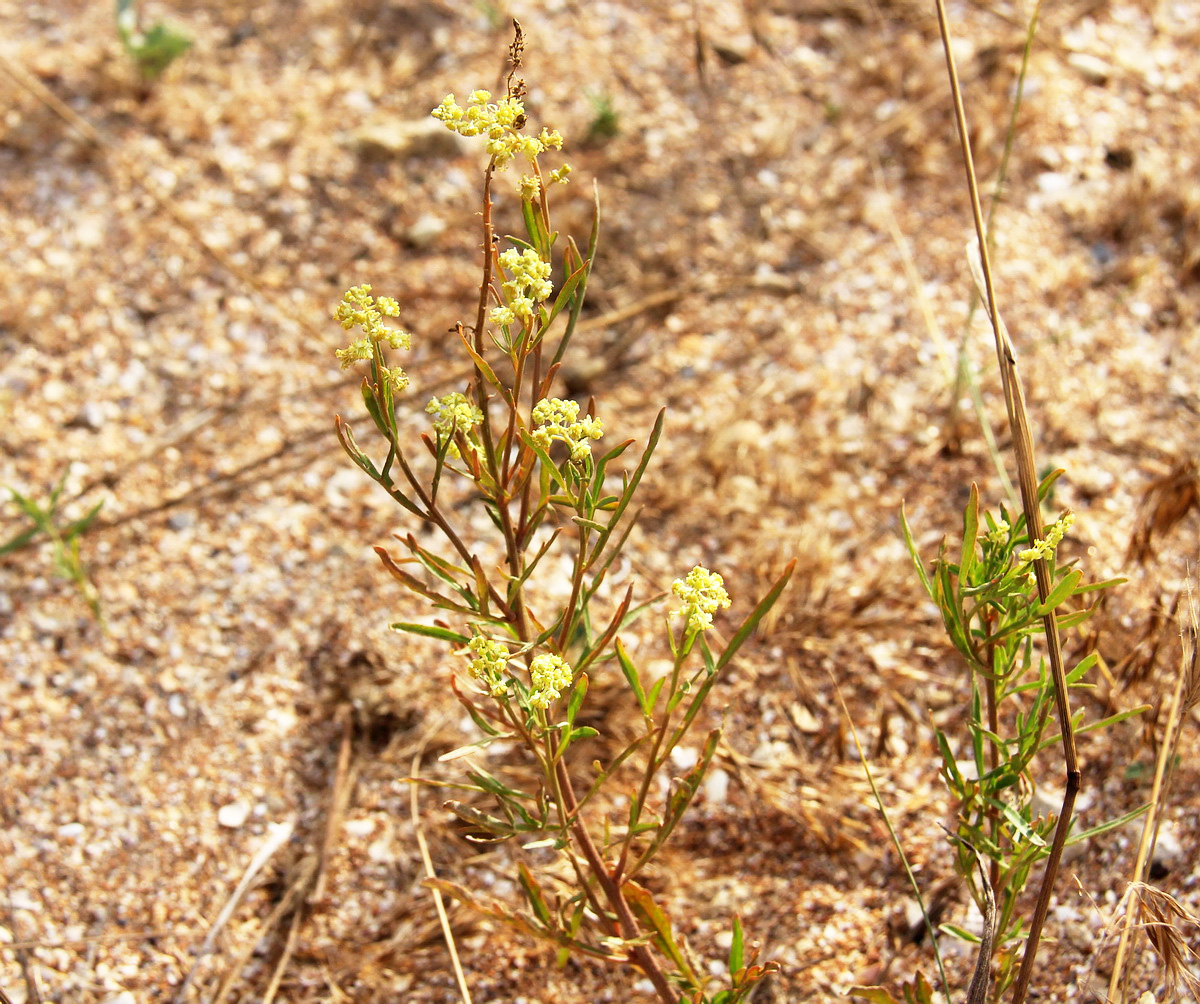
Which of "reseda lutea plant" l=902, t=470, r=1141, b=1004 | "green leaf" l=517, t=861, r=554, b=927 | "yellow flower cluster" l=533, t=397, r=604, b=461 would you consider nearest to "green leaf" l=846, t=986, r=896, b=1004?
"reseda lutea plant" l=902, t=470, r=1141, b=1004

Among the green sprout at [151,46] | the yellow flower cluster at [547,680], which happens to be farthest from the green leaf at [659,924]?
the green sprout at [151,46]

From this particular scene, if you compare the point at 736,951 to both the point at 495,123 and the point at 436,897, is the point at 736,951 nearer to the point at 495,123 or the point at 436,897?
the point at 436,897

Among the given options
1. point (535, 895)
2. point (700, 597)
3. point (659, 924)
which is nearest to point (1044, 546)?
point (700, 597)

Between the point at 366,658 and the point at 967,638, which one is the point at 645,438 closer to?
the point at 366,658

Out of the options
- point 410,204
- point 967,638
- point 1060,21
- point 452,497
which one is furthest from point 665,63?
point 967,638

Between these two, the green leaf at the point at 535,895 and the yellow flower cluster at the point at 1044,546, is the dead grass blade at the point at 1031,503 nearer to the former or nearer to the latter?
the yellow flower cluster at the point at 1044,546

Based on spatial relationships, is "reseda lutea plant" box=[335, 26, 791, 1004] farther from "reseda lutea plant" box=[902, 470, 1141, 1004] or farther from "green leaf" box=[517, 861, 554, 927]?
"reseda lutea plant" box=[902, 470, 1141, 1004]
